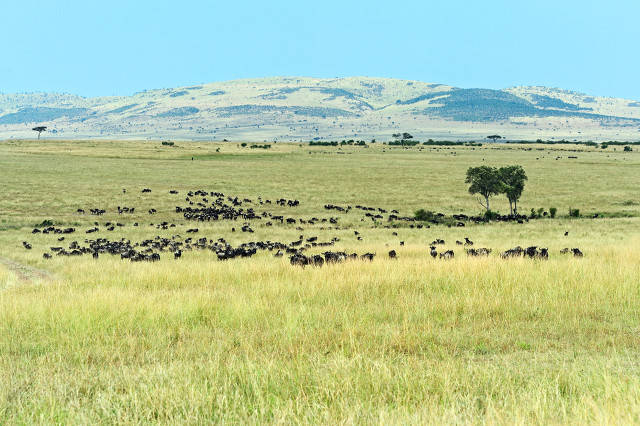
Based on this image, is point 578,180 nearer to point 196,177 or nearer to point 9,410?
point 196,177

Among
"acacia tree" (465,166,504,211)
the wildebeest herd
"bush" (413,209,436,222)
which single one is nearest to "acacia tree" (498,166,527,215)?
"acacia tree" (465,166,504,211)

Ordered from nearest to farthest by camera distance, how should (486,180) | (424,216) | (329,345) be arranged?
(329,345) < (486,180) < (424,216)

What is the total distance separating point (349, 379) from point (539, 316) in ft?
17.3

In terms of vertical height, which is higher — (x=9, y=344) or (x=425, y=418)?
(x=425, y=418)

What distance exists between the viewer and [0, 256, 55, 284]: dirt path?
18.9m

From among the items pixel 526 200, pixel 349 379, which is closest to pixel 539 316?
pixel 349 379

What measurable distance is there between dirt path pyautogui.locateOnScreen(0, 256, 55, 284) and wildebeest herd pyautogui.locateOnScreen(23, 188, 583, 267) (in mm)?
2108

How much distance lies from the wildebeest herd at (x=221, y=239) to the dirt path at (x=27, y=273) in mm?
2108

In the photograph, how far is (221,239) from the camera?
1363 inches

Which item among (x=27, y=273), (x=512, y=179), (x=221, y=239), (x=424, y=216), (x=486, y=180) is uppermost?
(x=512, y=179)

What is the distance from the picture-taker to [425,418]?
15.9 feet

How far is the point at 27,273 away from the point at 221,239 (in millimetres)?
14365

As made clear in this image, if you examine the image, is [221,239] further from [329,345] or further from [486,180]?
[486,180]

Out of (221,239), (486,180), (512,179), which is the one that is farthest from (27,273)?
(512,179)
